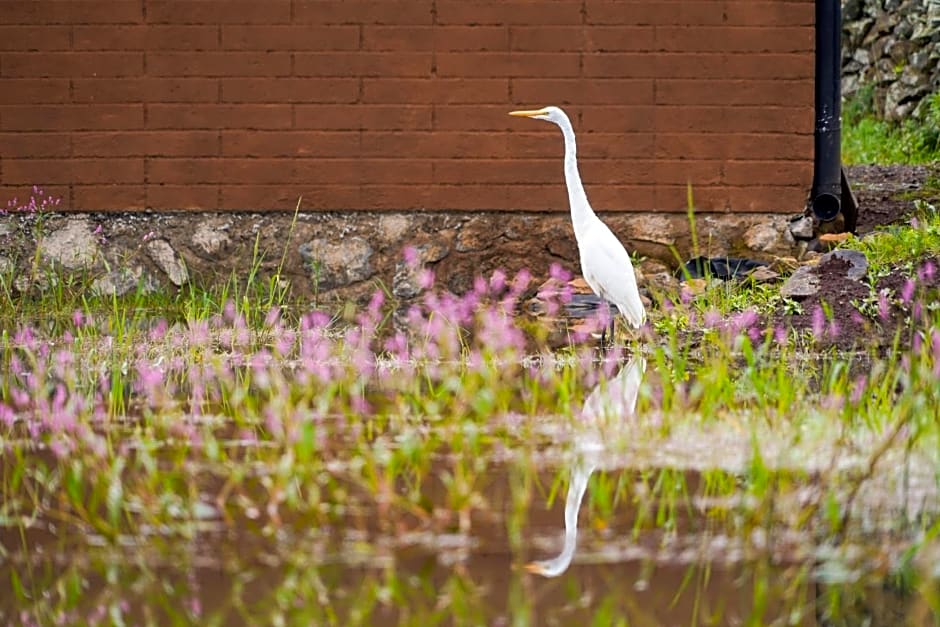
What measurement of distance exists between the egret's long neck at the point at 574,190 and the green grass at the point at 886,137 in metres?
7.56

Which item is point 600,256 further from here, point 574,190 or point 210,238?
point 210,238

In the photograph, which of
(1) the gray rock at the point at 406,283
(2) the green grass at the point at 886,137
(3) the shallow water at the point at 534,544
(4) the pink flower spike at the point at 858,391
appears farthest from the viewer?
(2) the green grass at the point at 886,137

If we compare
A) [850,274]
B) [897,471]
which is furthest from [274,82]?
[897,471]

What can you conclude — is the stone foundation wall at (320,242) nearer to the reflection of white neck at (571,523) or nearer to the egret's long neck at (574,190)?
the egret's long neck at (574,190)

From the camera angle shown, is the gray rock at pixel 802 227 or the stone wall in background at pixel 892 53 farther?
the stone wall in background at pixel 892 53

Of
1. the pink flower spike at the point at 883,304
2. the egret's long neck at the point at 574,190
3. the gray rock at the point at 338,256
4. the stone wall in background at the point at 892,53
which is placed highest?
the stone wall in background at the point at 892,53

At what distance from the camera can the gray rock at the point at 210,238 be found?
845 centimetres

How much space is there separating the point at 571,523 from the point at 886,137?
45.6ft

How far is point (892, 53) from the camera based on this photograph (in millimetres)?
17312

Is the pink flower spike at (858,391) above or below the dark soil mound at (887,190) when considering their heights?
below

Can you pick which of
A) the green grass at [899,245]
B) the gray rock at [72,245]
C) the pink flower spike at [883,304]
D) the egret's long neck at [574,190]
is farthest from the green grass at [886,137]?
the gray rock at [72,245]

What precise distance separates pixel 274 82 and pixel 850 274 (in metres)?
3.23

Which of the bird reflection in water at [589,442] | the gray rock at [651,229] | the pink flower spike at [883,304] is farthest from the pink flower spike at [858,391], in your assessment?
the gray rock at [651,229]

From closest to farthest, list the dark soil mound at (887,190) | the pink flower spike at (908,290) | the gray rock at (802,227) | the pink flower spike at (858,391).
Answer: the pink flower spike at (858,391) < the pink flower spike at (908,290) < the gray rock at (802,227) < the dark soil mound at (887,190)
